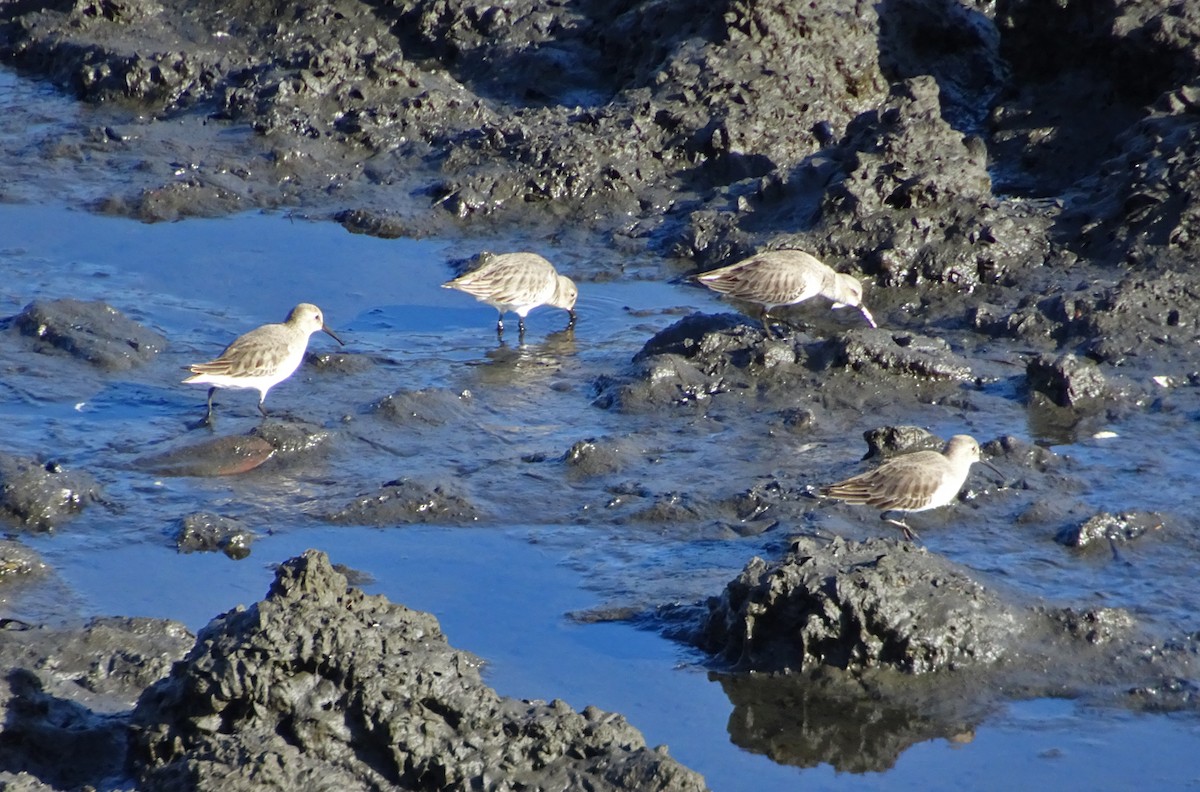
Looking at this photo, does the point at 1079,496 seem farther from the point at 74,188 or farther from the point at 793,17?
the point at 74,188

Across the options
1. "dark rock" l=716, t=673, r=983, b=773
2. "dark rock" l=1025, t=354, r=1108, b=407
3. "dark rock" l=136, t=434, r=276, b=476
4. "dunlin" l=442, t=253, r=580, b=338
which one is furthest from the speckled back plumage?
"dunlin" l=442, t=253, r=580, b=338

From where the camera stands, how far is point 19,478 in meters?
8.26

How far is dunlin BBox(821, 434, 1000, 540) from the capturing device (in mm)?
7945

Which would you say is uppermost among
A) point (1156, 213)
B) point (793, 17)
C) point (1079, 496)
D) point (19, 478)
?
point (793, 17)

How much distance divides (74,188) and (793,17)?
6409 mm

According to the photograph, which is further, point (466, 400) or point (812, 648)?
point (466, 400)

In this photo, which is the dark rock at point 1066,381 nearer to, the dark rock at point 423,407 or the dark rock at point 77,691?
the dark rock at point 423,407

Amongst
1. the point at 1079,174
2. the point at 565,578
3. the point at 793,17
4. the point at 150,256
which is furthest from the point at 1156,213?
the point at 150,256

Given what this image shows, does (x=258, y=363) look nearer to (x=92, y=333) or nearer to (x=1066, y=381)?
(x=92, y=333)

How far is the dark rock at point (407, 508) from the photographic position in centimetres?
842

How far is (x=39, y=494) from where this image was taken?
8.23 m

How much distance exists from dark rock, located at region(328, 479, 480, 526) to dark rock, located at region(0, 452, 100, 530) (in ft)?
4.34

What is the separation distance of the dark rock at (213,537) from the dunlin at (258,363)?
4.92 feet

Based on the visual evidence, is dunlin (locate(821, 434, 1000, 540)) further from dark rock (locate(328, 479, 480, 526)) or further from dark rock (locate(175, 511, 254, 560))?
dark rock (locate(175, 511, 254, 560))
